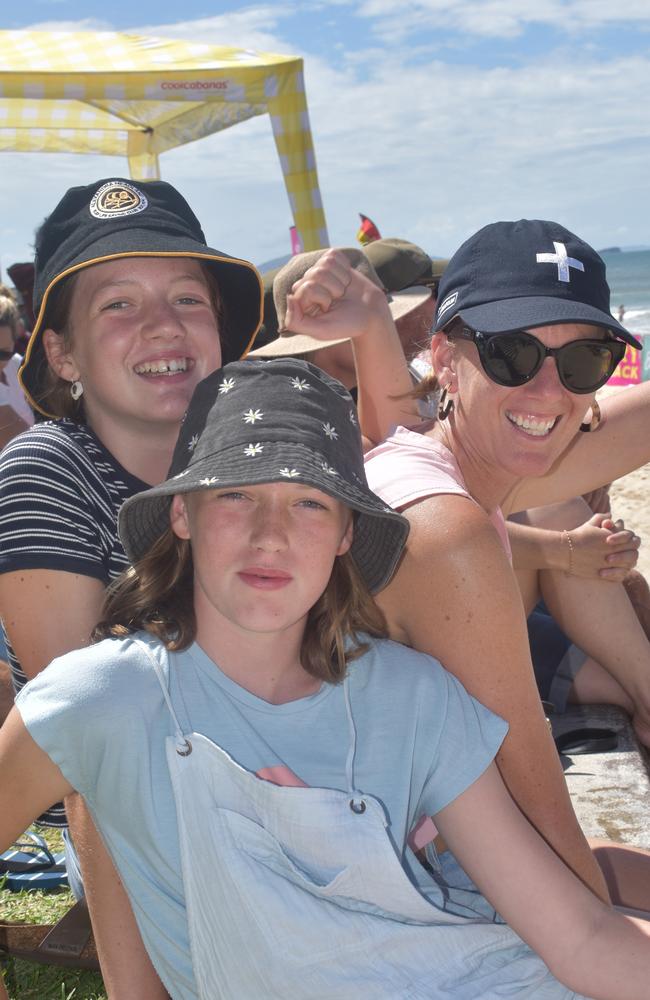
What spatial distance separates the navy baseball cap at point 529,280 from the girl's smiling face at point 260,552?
0.50m

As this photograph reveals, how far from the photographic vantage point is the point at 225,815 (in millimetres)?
1357

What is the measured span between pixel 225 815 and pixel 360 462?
60cm

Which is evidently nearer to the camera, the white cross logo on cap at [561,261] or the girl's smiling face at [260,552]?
the girl's smiling face at [260,552]

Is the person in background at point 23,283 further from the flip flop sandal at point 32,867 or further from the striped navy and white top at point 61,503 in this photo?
the striped navy and white top at point 61,503

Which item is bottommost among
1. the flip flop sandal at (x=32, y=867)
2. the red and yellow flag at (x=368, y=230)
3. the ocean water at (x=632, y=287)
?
the flip flop sandal at (x=32, y=867)

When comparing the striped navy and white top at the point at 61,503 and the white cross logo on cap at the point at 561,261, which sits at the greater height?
the white cross logo on cap at the point at 561,261

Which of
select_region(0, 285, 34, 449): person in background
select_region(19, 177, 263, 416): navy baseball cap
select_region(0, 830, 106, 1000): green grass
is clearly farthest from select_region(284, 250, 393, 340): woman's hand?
select_region(0, 285, 34, 449): person in background

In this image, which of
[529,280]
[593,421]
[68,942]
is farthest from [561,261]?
[68,942]

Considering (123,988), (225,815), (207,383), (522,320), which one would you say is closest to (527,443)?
(522,320)

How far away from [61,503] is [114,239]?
1.78 ft

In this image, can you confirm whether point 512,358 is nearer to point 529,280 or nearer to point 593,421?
point 529,280

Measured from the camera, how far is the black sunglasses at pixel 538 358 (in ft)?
5.88

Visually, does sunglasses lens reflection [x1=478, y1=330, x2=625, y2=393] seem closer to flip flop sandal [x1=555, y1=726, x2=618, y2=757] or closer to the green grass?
flip flop sandal [x1=555, y1=726, x2=618, y2=757]

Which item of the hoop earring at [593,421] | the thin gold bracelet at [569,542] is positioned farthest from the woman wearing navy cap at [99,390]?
the thin gold bracelet at [569,542]
